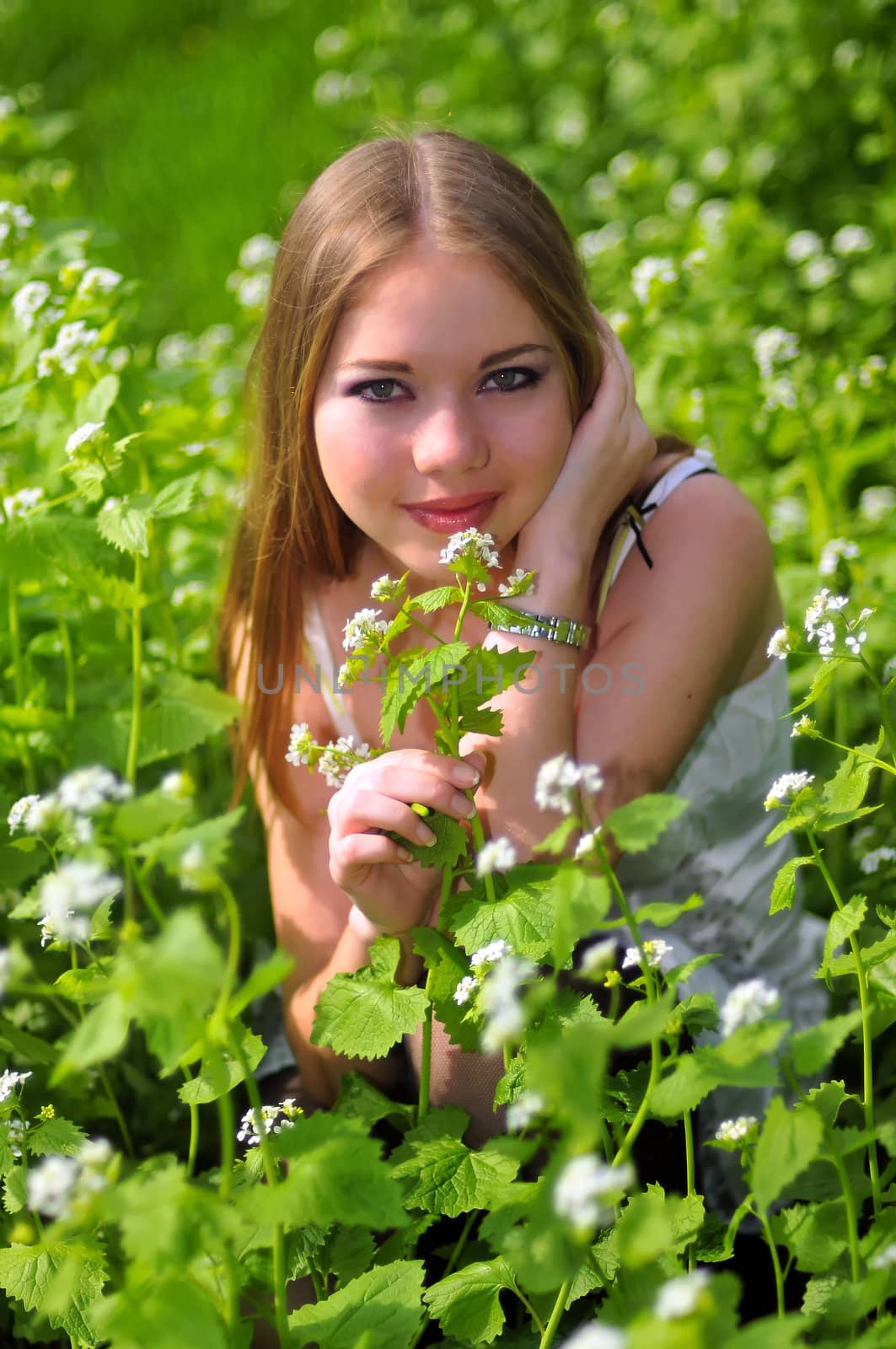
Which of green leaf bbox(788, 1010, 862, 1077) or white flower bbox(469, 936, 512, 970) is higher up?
white flower bbox(469, 936, 512, 970)

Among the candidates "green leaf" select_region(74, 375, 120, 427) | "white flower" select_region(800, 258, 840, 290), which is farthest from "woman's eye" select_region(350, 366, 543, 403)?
"white flower" select_region(800, 258, 840, 290)

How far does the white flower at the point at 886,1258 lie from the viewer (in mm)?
1056

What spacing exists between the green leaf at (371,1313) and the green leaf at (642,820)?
49 centimetres

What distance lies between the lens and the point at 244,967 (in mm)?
2279

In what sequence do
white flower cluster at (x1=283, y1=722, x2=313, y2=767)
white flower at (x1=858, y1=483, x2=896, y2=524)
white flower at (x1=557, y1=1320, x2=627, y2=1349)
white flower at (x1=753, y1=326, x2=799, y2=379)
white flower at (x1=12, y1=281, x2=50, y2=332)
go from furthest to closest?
white flower at (x1=858, y1=483, x2=896, y2=524) < white flower at (x1=753, y1=326, x2=799, y2=379) < white flower at (x1=12, y1=281, x2=50, y2=332) < white flower cluster at (x1=283, y1=722, x2=313, y2=767) < white flower at (x1=557, y1=1320, x2=627, y2=1349)

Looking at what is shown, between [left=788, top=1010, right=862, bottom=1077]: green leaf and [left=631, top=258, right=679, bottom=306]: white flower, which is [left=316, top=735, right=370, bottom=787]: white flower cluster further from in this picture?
[left=631, top=258, right=679, bottom=306]: white flower

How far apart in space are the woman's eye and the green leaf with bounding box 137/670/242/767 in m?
0.45

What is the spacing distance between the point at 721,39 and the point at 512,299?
300 centimetres

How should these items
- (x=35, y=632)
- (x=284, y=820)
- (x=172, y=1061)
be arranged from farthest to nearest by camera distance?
(x=35, y=632) < (x=284, y=820) < (x=172, y=1061)

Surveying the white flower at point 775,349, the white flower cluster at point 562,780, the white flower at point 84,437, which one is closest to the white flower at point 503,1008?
the white flower cluster at point 562,780

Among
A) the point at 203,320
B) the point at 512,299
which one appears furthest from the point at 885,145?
the point at 512,299

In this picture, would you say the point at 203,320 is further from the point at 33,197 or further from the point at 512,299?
the point at 512,299

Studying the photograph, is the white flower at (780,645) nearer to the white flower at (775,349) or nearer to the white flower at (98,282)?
the white flower at (775,349)

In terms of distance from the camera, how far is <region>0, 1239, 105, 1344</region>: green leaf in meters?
1.28
